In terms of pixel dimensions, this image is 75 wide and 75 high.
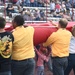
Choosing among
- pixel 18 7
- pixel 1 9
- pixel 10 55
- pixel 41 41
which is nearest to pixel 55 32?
pixel 41 41

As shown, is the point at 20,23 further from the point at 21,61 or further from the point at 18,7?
the point at 18,7

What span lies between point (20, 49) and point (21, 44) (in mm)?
88

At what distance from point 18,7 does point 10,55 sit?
6980 millimetres

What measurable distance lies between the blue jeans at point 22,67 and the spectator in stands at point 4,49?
0.30m

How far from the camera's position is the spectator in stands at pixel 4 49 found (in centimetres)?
482

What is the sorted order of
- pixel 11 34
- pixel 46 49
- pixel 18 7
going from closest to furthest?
pixel 11 34 → pixel 46 49 → pixel 18 7

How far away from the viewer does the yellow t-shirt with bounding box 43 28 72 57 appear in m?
5.93

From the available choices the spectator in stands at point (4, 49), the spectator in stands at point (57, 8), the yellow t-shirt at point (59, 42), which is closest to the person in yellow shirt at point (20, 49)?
the spectator in stands at point (4, 49)

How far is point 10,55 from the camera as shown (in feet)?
16.2

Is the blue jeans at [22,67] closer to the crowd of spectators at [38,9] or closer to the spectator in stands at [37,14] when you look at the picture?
the spectator in stands at [37,14]

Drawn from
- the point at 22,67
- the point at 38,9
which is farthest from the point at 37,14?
the point at 22,67

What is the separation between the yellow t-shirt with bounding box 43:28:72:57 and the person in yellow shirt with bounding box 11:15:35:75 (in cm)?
80

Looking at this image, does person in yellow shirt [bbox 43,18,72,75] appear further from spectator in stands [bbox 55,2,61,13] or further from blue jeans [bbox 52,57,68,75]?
spectator in stands [bbox 55,2,61,13]

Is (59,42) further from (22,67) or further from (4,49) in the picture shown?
(4,49)
